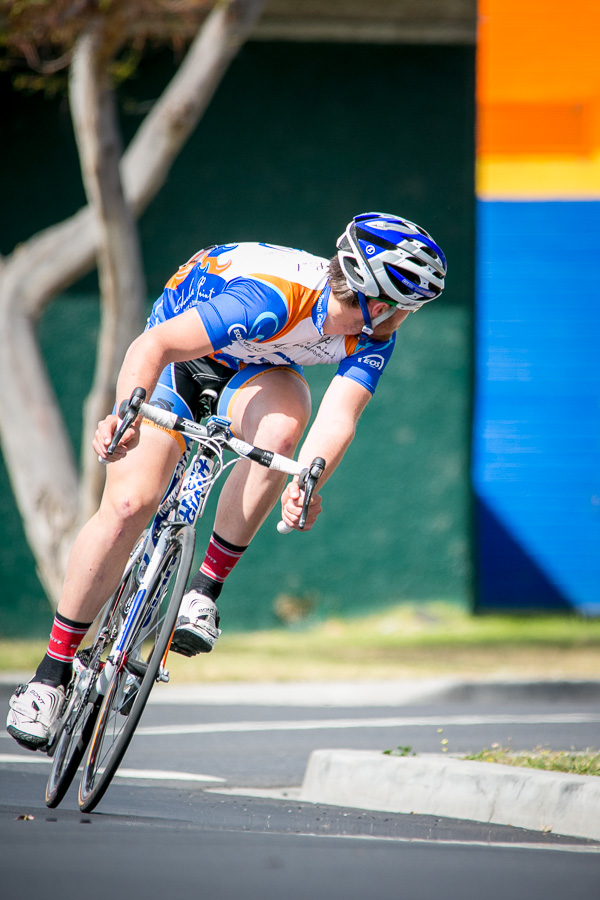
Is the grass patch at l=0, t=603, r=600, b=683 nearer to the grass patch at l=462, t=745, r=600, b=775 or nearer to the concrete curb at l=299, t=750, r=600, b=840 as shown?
the grass patch at l=462, t=745, r=600, b=775

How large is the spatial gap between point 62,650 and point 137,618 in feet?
1.35

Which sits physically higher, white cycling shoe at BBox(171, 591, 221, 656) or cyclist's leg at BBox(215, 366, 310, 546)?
cyclist's leg at BBox(215, 366, 310, 546)

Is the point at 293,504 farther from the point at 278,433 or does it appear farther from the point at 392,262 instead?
the point at 392,262

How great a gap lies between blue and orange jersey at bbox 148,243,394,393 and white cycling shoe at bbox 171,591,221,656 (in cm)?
87

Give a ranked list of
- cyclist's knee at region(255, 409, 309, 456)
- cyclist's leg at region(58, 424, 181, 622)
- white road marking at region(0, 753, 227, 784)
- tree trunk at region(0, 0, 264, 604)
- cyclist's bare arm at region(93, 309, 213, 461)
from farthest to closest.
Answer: tree trunk at region(0, 0, 264, 604) < white road marking at region(0, 753, 227, 784) < cyclist's knee at region(255, 409, 309, 456) < cyclist's leg at region(58, 424, 181, 622) < cyclist's bare arm at region(93, 309, 213, 461)

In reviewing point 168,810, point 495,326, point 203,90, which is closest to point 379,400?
point 495,326

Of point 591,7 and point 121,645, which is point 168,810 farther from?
point 591,7

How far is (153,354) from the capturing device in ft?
13.4

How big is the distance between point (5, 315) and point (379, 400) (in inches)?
170

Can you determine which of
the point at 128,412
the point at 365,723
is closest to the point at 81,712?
the point at 128,412

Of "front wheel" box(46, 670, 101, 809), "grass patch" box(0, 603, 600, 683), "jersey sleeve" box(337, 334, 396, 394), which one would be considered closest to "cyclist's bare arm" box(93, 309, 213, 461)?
"jersey sleeve" box(337, 334, 396, 394)

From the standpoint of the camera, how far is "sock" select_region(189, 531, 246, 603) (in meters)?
4.71

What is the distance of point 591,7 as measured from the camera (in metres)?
13.3

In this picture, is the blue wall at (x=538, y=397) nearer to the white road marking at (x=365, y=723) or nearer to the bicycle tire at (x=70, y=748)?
the white road marking at (x=365, y=723)
